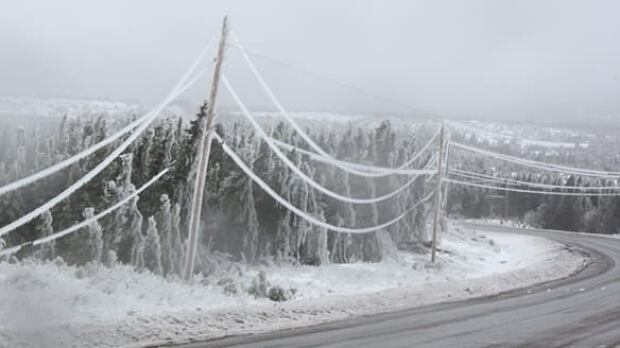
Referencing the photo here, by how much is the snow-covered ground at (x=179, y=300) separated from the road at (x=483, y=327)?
76 centimetres

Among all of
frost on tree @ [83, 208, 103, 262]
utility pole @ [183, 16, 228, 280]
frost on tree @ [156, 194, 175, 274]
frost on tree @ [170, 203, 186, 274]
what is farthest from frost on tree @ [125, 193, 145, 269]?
utility pole @ [183, 16, 228, 280]

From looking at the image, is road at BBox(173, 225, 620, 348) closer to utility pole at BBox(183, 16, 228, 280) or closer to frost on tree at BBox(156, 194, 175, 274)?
utility pole at BBox(183, 16, 228, 280)

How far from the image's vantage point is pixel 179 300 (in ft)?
44.4

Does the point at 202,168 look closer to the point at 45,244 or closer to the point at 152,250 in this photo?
the point at 152,250

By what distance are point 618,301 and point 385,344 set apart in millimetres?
10704

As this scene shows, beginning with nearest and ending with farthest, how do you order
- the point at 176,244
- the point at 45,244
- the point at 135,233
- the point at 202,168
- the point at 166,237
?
the point at 202,168, the point at 45,244, the point at 135,233, the point at 166,237, the point at 176,244

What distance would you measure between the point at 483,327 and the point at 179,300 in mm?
5958

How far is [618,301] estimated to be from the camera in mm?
19141

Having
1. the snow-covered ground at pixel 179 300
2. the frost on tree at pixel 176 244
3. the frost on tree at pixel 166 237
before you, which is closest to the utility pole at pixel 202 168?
the snow-covered ground at pixel 179 300

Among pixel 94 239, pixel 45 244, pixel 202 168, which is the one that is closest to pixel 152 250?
pixel 94 239

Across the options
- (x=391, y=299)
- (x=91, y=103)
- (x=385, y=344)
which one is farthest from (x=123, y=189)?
(x=385, y=344)

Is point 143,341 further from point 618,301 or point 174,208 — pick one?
point 618,301

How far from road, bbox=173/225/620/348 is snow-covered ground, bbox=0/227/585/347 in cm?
76

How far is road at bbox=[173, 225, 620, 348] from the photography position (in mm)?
11442
